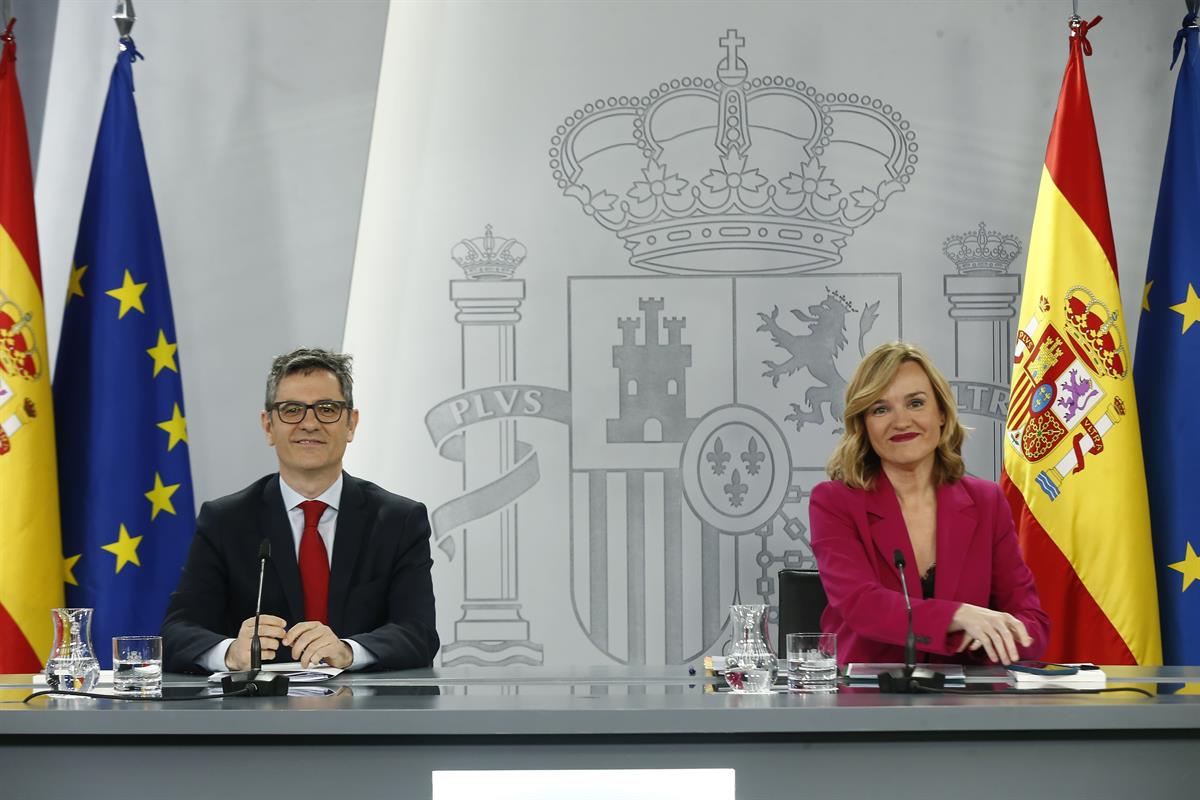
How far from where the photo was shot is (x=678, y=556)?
150 inches

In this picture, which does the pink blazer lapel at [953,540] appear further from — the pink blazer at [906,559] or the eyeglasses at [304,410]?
the eyeglasses at [304,410]

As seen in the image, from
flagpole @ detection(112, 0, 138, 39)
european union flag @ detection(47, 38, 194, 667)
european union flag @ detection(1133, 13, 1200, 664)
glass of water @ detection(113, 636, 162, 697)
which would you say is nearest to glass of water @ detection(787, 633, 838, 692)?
glass of water @ detection(113, 636, 162, 697)

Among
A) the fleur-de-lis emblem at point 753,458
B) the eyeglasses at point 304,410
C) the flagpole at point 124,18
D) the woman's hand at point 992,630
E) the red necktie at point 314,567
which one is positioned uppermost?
the flagpole at point 124,18

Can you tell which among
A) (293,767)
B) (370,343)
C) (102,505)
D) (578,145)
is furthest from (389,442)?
(293,767)

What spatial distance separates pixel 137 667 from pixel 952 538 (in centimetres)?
166

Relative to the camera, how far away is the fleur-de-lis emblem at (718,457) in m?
3.83

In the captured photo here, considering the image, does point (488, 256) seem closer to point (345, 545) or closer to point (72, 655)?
point (345, 545)

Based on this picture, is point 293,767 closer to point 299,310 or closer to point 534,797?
point 534,797

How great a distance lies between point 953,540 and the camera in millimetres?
2557

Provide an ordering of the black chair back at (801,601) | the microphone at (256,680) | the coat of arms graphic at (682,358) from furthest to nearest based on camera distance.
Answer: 1. the coat of arms graphic at (682,358)
2. the black chair back at (801,601)
3. the microphone at (256,680)

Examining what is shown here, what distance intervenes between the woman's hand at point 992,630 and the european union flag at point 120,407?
2.36 metres

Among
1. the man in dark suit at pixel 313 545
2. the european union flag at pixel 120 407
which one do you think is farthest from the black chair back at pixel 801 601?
the european union flag at pixel 120 407

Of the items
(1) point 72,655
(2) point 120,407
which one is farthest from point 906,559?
(2) point 120,407

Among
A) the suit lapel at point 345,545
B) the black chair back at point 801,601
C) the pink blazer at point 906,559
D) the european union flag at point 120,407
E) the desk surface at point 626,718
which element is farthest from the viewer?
the european union flag at point 120,407
